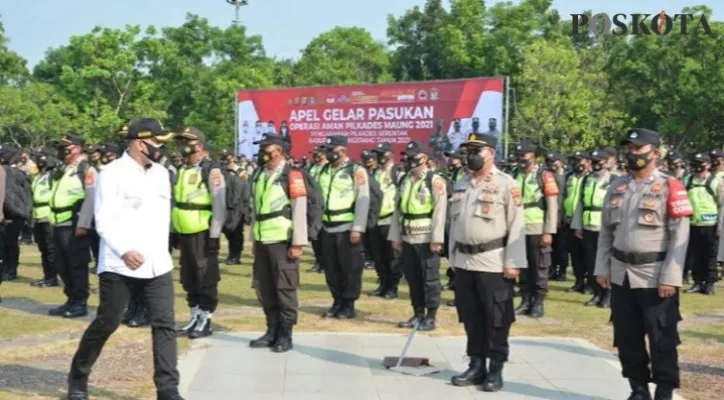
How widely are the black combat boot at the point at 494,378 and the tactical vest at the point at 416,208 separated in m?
2.92

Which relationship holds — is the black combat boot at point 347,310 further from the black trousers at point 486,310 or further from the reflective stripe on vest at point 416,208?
the black trousers at point 486,310

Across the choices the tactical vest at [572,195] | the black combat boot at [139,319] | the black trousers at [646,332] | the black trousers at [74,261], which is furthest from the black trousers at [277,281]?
the tactical vest at [572,195]

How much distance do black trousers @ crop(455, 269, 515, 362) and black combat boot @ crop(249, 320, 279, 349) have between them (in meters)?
2.14

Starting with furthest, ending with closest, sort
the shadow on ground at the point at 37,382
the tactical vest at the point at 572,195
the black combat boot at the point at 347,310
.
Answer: the tactical vest at the point at 572,195, the black combat boot at the point at 347,310, the shadow on ground at the point at 37,382

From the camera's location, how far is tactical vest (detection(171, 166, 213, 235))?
9.24 metres

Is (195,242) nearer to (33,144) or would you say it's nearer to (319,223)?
(319,223)

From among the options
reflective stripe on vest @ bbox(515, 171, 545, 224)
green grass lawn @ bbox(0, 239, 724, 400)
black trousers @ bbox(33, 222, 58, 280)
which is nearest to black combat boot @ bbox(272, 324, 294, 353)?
green grass lawn @ bbox(0, 239, 724, 400)

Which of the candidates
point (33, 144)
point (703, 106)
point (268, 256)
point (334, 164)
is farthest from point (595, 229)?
point (33, 144)

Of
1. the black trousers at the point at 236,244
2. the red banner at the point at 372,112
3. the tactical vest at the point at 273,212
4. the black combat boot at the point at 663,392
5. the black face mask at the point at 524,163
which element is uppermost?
the red banner at the point at 372,112

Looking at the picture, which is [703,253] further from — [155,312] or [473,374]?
[155,312]

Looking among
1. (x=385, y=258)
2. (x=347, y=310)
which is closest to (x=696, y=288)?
(x=385, y=258)

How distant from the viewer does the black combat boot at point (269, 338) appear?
876 centimetres

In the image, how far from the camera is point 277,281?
28.3 ft

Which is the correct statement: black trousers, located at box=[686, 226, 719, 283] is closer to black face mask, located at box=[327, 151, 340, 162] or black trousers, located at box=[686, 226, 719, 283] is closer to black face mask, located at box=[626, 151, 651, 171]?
black face mask, located at box=[327, 151, 340, 162]
